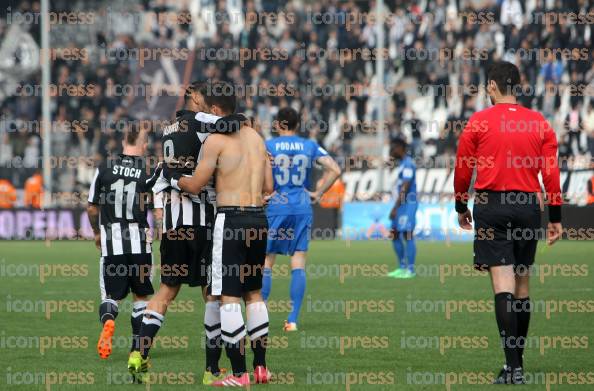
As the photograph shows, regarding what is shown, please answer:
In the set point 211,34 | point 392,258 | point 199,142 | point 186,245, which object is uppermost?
point 211,34

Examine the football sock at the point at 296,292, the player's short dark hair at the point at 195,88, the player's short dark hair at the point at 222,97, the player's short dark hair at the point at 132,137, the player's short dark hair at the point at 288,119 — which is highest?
the player's short dark hair at the point at 195,88

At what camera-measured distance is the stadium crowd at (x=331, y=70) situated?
1298 inches

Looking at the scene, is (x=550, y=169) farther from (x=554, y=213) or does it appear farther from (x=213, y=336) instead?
(x=213, y=336)

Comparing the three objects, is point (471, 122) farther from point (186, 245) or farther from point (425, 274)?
point (425, 274)

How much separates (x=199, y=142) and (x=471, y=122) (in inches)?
78.8

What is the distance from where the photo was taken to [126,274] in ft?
36.5

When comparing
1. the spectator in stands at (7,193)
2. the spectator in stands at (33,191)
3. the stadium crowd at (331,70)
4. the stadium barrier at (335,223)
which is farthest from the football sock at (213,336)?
the spectator in stands at (7,193)

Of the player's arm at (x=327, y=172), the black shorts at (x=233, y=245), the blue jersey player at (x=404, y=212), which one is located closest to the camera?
the black shorts at (x=233, y=245)

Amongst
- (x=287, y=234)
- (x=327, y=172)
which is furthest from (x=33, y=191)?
(x=287, y=234)

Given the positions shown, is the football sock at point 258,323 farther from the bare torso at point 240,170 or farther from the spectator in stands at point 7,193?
the spectator in stands at point 7,193

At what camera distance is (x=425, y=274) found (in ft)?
67.9

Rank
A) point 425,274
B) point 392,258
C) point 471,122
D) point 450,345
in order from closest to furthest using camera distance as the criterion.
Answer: point 471,122 < point 450,345 < point 425,274 < point 392,258

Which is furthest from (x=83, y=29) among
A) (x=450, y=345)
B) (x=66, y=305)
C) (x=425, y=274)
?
(x=450, y=345)

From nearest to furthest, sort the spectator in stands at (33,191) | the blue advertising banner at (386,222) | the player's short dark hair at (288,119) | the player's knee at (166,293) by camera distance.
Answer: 1. the player's knee at (166,293)
2. the player's short dark hair at (288,119)
3. the blue advertising banner at (386,222)
4. the spectator in stands at (33,191)
